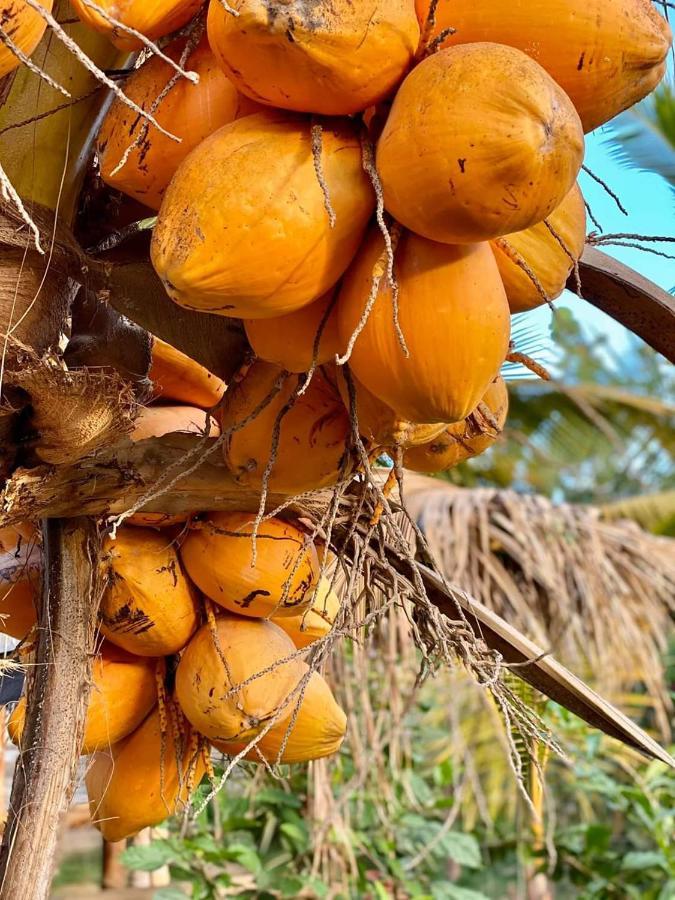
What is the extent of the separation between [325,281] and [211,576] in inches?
16.3

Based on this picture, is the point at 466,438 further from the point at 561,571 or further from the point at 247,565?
the point at 561,571

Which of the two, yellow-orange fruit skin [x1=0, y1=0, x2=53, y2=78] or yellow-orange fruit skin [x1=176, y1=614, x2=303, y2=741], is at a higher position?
yellow-orange fruit skin [x1=0, y1=0, x2=53, y2=78]

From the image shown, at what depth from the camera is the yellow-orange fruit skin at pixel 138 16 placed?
0.62m

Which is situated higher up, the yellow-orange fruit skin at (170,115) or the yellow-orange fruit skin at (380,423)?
the yellow-orange fruit skin at (170,115)

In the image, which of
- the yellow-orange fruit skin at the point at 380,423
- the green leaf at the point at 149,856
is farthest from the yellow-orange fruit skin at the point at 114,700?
the green leaf at the point at 149,856

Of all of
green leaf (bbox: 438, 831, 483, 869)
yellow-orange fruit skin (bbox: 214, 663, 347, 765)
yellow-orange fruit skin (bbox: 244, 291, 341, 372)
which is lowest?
green leaf (bbox: 438, 831, 483, 869)

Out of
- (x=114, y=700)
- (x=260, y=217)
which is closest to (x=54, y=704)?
(x=114, y=700)

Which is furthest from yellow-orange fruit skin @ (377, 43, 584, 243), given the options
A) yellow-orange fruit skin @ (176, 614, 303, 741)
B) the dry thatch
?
the dry thatch

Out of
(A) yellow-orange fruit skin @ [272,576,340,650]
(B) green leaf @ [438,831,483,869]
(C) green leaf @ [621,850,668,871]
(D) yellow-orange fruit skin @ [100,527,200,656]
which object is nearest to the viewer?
(D) yellow-orange fruit skin @ [100,527,200,656]

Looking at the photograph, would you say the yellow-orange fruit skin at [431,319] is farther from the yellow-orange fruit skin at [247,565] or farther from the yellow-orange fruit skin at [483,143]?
the yellow-orange fruit skin at [247,565]

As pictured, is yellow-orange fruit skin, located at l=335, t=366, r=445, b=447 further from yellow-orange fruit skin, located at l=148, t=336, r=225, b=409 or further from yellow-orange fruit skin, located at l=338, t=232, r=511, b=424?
yellow-orange fruit skin, located at l=148, t=336, r=225, b=409

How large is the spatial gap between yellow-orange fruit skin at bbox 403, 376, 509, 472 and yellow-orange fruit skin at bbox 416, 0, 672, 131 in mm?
299

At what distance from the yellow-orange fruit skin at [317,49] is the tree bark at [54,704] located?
47 cm

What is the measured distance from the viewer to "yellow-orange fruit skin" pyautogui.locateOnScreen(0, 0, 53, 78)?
542 millimetres
